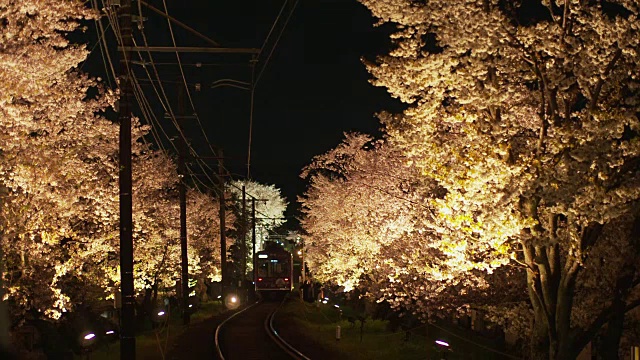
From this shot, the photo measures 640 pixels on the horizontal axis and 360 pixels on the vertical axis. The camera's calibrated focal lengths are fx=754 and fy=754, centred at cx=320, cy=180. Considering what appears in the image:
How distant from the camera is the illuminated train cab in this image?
5366 cm

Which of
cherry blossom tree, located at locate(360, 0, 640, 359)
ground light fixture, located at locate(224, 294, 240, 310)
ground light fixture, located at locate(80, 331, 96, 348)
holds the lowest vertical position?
ground light fixture, located at locate(80, 331, 96, 348)

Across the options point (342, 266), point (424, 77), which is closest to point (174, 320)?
point (342, 266)

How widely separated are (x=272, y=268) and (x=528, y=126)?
4202 centimetres

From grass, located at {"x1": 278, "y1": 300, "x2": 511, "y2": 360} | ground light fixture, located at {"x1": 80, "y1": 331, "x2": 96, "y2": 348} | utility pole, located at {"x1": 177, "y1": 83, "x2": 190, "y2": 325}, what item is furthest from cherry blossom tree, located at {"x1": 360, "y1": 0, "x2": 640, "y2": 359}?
utility pole, located at {"x1": 177, "y1": 83, "x2": 190, "y2": 325}

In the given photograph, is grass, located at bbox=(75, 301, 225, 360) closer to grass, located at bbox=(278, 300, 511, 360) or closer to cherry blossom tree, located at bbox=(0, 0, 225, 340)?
cherry blossom tree, located at bbox=(0, 0, 225, 340)

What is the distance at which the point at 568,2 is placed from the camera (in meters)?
12.1

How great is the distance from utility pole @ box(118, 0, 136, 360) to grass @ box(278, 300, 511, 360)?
22.2 ft

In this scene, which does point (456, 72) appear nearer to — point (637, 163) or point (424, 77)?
point (424, 77)

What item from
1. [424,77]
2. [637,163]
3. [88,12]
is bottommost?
[637,163]

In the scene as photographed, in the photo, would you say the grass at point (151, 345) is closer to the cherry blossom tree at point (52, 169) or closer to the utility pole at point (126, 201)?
the cherry blossom tree at point (52, 169)

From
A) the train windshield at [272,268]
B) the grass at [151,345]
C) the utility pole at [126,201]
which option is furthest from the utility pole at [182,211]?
the train windshield at [272,268]

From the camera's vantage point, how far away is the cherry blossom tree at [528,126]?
1166 cm

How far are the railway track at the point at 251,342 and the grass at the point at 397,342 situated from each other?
5.23ft

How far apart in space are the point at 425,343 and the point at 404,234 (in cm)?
370
